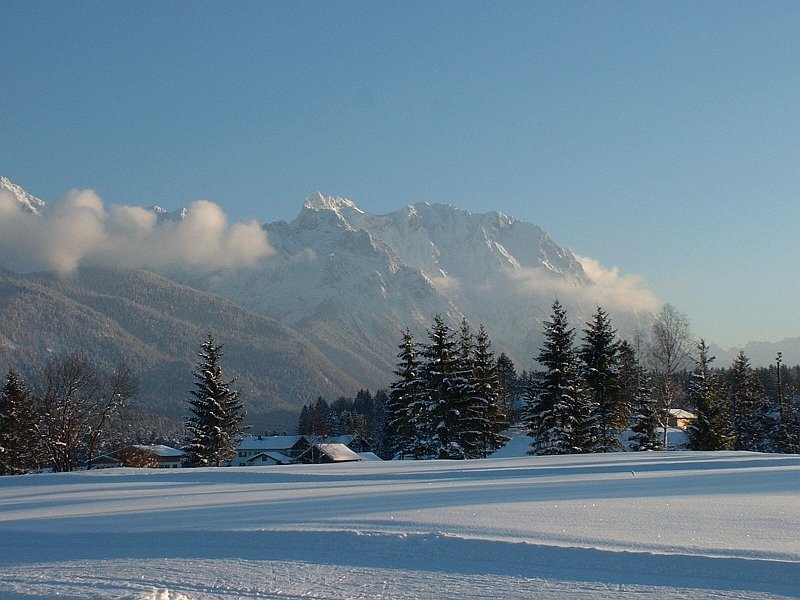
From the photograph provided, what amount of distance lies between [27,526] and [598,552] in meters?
8.55

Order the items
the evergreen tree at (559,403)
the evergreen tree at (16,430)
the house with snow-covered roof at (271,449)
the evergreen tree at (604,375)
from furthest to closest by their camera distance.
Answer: the house with snow-covered roof at (271,449) → the evergreen tree at (16,430) → the evergreen tree at (604,375) → the evergreen tree at (559,403)

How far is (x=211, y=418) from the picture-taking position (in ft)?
136

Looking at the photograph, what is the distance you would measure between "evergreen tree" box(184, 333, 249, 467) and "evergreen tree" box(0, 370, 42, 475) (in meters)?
10.6

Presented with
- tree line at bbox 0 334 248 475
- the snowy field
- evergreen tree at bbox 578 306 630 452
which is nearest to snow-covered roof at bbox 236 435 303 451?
tree line at bbox 0 334 248 475

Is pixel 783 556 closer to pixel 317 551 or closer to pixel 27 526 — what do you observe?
pixel 317 551

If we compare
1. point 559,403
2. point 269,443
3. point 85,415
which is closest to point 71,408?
point 85,415

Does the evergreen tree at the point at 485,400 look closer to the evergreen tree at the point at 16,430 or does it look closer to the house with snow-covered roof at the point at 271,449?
the evergreen tree at the point at 16,430

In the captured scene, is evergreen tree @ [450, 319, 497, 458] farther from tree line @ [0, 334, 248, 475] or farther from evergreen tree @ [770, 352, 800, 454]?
evergreen tree @ [770, 352, 800, 454]

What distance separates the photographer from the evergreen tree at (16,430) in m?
44.5

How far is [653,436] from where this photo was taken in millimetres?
41188

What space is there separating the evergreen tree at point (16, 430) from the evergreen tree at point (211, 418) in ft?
34.8

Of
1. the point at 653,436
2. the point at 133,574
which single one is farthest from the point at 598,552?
the point at 653,436

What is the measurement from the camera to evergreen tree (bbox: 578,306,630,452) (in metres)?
40.1

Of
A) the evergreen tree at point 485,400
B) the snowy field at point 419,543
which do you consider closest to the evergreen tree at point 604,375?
the evergreen tree at point 485,400
